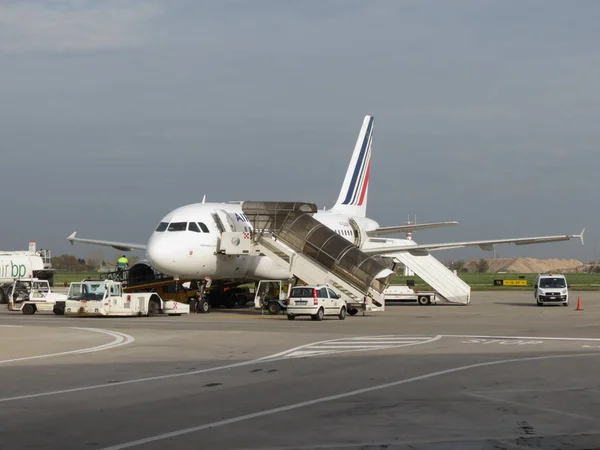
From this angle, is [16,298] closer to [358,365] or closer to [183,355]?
[183,355]

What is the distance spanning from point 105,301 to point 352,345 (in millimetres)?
17412

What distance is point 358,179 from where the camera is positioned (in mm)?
66438

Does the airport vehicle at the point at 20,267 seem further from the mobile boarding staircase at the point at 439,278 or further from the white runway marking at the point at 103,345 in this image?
the white runway marking at the point at 103,345

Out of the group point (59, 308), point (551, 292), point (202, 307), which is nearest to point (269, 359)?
point (59, 308)

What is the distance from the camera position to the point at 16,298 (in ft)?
182

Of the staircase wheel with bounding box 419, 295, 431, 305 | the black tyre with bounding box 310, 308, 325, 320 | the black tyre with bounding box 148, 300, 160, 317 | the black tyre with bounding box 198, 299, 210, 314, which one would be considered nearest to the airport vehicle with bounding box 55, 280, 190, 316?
the black tyre with bounding box 148, 300, 160, 317

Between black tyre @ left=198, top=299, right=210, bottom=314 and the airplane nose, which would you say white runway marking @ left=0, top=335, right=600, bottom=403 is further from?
black tyre @ left=198, top=299, right=210, bottom=314

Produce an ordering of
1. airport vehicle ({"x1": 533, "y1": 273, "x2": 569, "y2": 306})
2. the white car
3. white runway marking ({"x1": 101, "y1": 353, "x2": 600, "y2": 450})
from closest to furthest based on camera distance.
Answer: white runway marking ({"x1": 101, "y1": 353, "x2": 600, "y2": 450}), the white car, airport vehicle ({"x1": 533, "y1": 273, "x2": 569, "y2": 306})

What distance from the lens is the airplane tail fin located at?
213 ft

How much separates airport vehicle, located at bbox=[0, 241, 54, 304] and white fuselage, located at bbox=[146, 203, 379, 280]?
2241 cm

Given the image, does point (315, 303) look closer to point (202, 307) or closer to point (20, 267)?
point (202, 307)

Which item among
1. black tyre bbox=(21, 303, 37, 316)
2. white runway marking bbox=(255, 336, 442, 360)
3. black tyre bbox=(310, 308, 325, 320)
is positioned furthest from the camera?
black tyre bbox=(21, 303, 37, 316)

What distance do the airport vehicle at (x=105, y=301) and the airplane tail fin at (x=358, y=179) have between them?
Result: 23122 mm

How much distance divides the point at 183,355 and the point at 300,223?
24.9 meters
